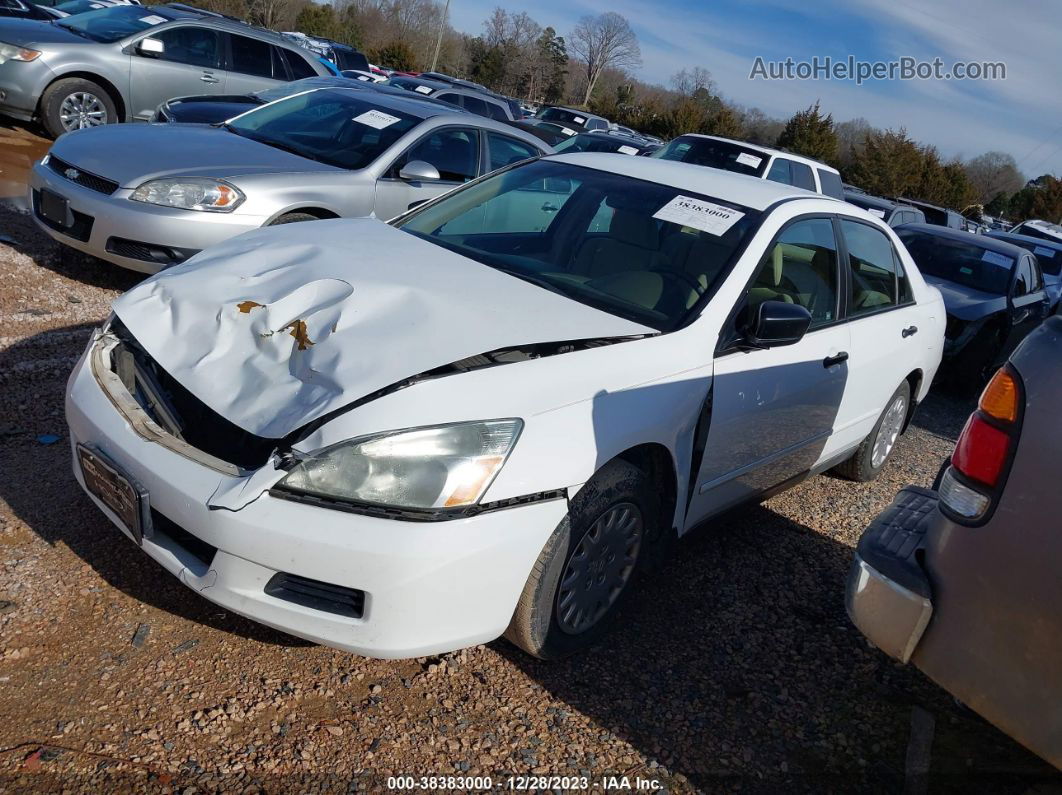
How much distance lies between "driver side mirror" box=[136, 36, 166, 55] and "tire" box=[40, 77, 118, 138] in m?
0.60

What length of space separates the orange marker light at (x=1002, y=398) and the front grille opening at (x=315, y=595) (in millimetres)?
1734

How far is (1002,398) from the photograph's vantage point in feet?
7.32

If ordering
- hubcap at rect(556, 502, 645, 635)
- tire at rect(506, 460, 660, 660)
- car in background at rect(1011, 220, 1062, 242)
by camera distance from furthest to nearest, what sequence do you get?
car in background at rect(1011, 220, 1062, 242)
hubcap at rect(556, 502, 645, 635)
tire at rect(506, 460, 660, 660)

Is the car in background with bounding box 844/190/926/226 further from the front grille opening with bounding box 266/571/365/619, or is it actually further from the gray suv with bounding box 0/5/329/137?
the front grille opening with bounding box 266/571/365/619

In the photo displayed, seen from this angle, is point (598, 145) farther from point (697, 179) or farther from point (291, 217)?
point (697, 179)

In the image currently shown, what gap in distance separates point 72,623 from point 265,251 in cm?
148

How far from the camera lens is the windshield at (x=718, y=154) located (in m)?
11.1

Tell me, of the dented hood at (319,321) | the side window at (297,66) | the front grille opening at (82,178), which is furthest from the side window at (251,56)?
the dented hood at (319,321)

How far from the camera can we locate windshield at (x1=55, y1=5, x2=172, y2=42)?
959 centimetres

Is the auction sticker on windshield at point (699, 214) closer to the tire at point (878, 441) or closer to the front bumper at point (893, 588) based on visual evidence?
the front bumper at point (893, 588)

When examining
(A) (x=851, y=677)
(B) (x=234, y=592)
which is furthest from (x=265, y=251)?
(A) (x=851, y=677)

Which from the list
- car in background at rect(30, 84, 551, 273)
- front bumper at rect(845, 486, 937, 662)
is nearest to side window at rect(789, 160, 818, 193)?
car in background at rect(30, 84, 551, 273)

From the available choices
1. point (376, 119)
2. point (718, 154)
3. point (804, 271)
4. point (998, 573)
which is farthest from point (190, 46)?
point (998, 573)

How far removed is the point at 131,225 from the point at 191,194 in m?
0.40
